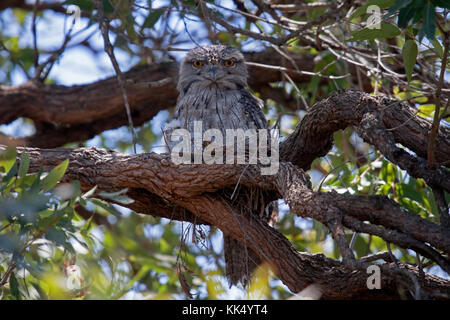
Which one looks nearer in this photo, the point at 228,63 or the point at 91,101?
the point at 228,63

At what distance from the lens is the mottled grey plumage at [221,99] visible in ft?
9.63

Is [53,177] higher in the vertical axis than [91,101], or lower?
lower

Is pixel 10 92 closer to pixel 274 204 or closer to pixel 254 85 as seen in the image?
pixel 254 85

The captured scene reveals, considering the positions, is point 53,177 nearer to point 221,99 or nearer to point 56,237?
point 56,237

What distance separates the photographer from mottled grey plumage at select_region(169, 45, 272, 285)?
2.94m

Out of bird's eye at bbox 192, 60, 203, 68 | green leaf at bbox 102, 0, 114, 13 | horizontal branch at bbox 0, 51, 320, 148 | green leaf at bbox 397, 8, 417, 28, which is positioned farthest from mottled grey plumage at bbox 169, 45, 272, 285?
green leaf at bbox 397, 8, 417, 28

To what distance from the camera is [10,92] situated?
13.6 feet

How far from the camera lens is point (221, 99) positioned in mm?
3613

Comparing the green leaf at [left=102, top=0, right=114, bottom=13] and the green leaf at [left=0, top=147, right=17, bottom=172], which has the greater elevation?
the green leaf at [left=102, top=0, right=114, bottom=13]

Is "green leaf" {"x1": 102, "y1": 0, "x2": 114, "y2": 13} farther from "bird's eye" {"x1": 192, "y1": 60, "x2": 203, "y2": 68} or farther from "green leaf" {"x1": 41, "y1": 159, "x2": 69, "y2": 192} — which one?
"green leaf" {"x1": 41, "y1": 159, "x2": 69, "y2": 192}

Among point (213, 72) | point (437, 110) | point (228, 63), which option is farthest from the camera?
point (228, 63)

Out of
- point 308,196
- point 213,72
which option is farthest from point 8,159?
point 213,72

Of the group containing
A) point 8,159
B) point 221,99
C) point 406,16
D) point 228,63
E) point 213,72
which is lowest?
point 8,159

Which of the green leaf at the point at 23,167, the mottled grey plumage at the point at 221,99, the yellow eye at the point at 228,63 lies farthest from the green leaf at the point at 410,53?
the yellow eye at the point at 228,63
